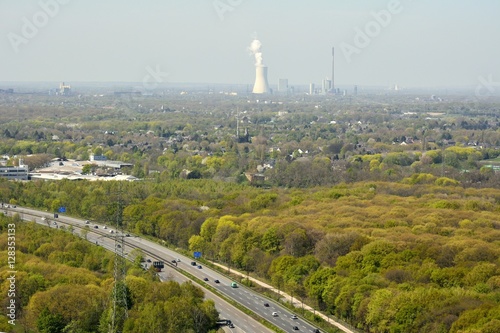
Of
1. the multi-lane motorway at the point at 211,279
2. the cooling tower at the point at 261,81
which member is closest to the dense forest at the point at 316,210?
the multi-lane motorway at the point at 211,279

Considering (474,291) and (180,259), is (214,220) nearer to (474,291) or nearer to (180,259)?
(180,259)

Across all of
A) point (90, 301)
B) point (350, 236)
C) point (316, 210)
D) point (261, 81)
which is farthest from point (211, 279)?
point (261, 81)

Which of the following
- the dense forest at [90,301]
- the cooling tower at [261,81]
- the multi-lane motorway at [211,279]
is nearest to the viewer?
the dense forest at [90,301]

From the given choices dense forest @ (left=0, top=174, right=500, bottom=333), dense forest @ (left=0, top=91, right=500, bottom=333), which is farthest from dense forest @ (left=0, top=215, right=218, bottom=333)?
dense forest @ (left=0, top=174, right=500, bottom=333)

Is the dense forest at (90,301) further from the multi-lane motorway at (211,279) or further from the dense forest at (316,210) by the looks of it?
the multi-lane motorway at (211,279)

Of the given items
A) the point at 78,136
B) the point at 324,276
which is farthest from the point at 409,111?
the point at 324,276

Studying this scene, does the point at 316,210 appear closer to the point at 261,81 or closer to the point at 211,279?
the point at 211,279

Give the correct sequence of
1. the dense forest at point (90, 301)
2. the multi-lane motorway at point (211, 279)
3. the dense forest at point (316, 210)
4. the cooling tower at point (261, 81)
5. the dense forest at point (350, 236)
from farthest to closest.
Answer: the cooling tower at point (261, 81) → the dense forest at point (316, 210) → the multi-lane motorway at point (211, 279) → the dense forest at point (350, 236) → the dense forest at point (90, 301)
